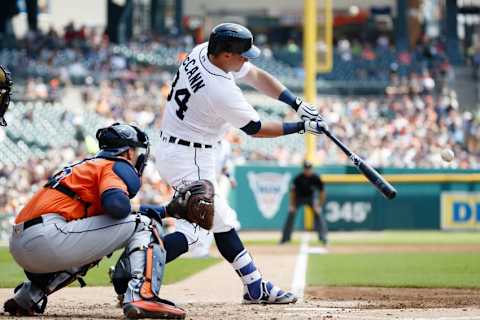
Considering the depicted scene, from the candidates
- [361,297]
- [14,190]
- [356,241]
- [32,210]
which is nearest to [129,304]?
[32,210]

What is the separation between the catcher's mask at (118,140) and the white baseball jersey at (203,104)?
822mm

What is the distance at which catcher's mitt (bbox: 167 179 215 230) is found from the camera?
6.41 meters

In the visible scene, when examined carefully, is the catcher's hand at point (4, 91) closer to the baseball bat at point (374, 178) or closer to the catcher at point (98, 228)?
the catcher at point (98, 228)

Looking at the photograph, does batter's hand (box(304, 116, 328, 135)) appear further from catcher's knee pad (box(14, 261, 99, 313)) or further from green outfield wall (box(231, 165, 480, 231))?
green outfield wall (box(231, 165, 480, 231))

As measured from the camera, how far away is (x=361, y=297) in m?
8.34

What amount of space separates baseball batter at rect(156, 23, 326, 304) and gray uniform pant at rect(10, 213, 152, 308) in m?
1.00

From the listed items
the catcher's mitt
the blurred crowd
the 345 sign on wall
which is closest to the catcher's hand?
the catcher's mitt

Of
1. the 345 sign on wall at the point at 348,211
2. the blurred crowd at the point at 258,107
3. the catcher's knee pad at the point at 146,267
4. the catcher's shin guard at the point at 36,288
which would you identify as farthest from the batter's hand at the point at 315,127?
the 345 sign on wall at the point at 348,211

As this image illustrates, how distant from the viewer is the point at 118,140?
6.43 metres

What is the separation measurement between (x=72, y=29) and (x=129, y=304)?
25.3 meters

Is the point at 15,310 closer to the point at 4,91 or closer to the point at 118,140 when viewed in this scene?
the point at 118,140

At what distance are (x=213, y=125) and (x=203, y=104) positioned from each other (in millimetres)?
214

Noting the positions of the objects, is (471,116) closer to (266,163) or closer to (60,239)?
(266,163)

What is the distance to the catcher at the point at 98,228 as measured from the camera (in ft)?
20.1
